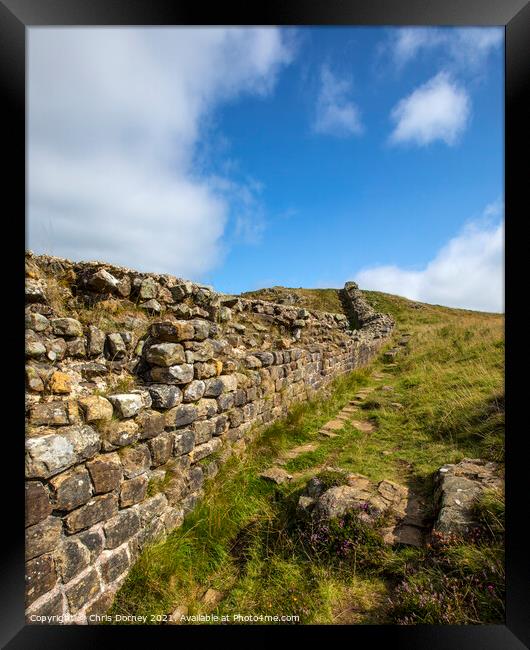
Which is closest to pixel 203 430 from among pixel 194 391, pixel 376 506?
pixel 194 391

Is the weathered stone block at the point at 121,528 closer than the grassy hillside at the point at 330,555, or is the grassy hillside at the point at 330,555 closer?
the grassy hillside at the point at 330,555

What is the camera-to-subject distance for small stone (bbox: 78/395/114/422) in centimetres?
245

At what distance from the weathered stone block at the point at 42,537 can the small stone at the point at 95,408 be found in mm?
671

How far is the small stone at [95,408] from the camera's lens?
2445 millimetres

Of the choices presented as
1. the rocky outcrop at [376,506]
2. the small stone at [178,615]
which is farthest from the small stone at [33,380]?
the rocky outcrop at [376,506]

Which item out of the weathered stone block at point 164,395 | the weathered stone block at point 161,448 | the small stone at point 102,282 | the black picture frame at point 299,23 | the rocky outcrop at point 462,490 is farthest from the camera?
the small stone at point 102,282

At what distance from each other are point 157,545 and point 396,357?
12.5 m

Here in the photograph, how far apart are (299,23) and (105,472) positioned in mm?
3435

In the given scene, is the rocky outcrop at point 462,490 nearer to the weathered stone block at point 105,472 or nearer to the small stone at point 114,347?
the weathered stone block at point 105,472

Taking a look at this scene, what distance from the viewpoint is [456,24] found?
2141mm

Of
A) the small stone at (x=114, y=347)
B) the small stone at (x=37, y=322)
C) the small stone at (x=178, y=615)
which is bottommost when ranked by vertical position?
the small stone at (x=178, y=615)

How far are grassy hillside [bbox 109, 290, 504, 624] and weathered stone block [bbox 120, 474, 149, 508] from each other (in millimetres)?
478

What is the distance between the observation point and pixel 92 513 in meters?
2.36
